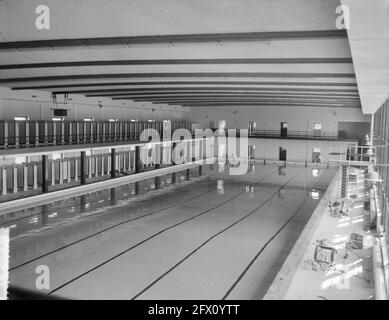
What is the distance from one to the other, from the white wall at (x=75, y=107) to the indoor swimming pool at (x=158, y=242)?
481cm

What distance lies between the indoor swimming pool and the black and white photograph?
40mm

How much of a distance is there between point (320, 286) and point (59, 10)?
5.69m

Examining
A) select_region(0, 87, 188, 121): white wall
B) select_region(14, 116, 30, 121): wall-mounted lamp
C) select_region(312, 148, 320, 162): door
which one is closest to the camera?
select_region(0, 87, 188, 121): white wall

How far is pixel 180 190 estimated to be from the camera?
15766 mm

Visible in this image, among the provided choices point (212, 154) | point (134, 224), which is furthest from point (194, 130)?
point (134, 224)

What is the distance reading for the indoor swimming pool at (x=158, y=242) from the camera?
6.24 meters

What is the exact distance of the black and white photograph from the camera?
5152 mm

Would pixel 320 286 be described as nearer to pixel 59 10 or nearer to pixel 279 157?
pixel 59 10

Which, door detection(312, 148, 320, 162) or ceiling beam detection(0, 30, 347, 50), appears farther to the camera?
door detection(312, 148, 320, 162)

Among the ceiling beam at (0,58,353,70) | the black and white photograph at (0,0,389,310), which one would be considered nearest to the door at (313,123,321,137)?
the black and white photograph at (0,0,389,310)

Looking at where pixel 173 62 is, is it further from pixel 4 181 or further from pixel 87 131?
pixel 87 131

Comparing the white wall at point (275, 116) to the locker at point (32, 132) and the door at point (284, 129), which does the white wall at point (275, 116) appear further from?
the locker at point (32, 132)

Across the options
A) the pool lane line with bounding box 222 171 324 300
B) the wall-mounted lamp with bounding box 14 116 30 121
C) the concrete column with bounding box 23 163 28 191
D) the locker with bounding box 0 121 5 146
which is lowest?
the pool lane line with bounding box 222 171 324 300

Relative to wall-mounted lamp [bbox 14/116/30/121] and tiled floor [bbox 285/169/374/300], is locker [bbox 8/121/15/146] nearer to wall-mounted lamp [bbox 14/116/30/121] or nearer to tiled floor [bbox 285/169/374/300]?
wall-mounted lamp [bbox 14/116/30/121]
